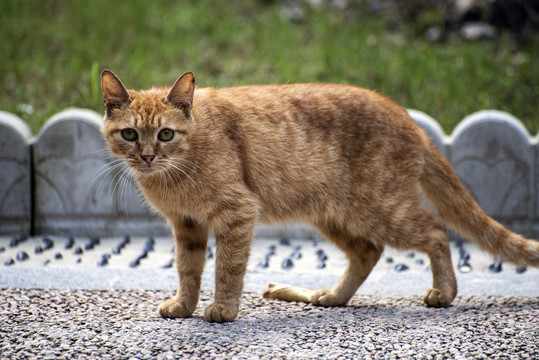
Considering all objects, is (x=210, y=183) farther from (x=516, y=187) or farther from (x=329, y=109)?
(x=516, y=187)

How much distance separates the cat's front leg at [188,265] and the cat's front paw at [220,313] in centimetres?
16

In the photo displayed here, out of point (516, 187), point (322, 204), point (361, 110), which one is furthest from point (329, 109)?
point (516, 187)

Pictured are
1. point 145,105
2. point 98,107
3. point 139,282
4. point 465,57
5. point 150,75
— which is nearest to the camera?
point 145,105

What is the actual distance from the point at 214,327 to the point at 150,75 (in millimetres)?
4239

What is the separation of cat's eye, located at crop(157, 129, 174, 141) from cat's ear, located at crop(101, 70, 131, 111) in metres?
0.24

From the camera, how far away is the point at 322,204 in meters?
3.36

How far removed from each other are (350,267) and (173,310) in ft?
3.37

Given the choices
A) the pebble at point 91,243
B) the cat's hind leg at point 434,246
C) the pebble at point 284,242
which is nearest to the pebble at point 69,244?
the pebble at point 91,243

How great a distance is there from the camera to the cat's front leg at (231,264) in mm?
3076

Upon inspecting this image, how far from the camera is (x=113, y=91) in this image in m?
3.05

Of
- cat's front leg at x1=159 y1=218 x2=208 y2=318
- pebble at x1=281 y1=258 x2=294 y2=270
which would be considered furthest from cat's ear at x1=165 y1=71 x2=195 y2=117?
pebble at x1=281 y1=258 x2=294 y2=270

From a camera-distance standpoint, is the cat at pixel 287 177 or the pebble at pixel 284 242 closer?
the cat at pixel 287 177

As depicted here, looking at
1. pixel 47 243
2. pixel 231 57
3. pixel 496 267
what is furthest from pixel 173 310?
pixel 231 57

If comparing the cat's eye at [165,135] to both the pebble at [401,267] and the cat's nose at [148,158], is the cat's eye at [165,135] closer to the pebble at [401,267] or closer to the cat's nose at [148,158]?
the cat's nose at [148,158]
